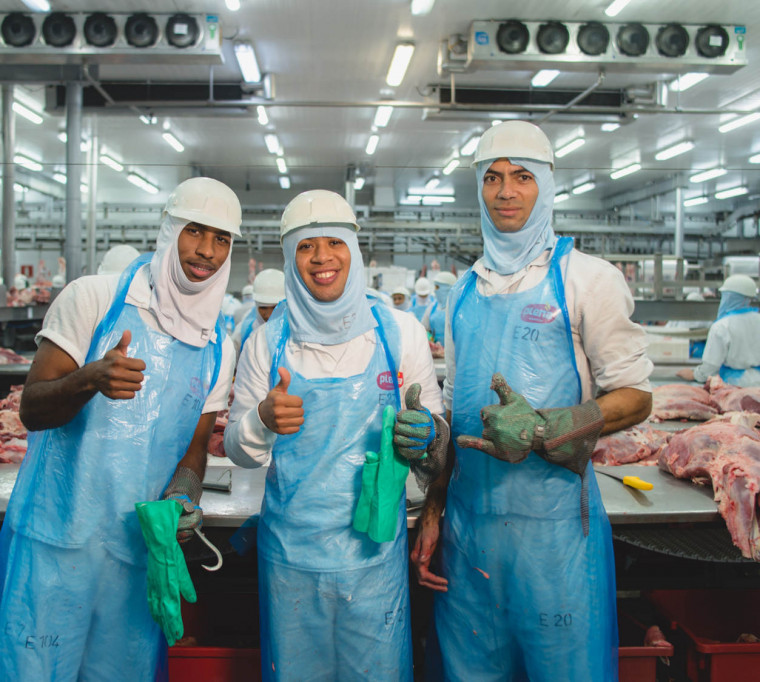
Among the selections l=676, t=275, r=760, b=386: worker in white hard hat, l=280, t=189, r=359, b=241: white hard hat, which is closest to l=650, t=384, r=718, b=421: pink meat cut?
l=676, t=275, r=760, b=386: worker in white hard hat

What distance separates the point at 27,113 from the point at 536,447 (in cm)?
1188

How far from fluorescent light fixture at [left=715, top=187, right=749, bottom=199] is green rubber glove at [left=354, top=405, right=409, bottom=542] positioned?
714 inches

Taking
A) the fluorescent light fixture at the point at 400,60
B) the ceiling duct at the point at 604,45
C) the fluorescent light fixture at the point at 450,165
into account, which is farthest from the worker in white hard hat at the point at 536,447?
the fluorescent light fixture at the point at 450,165

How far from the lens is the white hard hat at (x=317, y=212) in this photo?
5.72ft

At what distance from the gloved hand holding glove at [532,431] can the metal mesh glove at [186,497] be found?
2.79 ft

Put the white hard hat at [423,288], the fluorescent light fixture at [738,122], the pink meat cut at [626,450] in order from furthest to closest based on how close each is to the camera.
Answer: the white hard hat at [423,288] < the fluorescent light fixture at [738,122] < the pink meat cut at [626,450]

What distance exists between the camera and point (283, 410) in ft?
5.10

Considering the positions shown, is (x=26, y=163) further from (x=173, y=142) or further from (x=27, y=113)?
(x=173, y=142)

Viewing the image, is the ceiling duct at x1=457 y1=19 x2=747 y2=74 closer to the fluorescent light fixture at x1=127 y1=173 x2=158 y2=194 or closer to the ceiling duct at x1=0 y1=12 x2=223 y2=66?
the ceiling duct at x1=0 y1=12 x2=223 y2=66

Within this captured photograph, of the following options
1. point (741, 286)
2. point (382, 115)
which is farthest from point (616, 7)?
point (382, 115)

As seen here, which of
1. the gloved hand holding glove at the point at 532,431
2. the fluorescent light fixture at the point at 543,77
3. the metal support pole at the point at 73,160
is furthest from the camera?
the fluorescent light fixture at the point at 543,77

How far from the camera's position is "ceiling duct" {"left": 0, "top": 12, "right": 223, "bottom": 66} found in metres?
6.55

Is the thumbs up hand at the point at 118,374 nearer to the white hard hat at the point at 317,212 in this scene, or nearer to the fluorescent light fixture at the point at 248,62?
the white hard hat at the point at 317,212

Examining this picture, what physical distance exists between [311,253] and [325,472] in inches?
26.1
